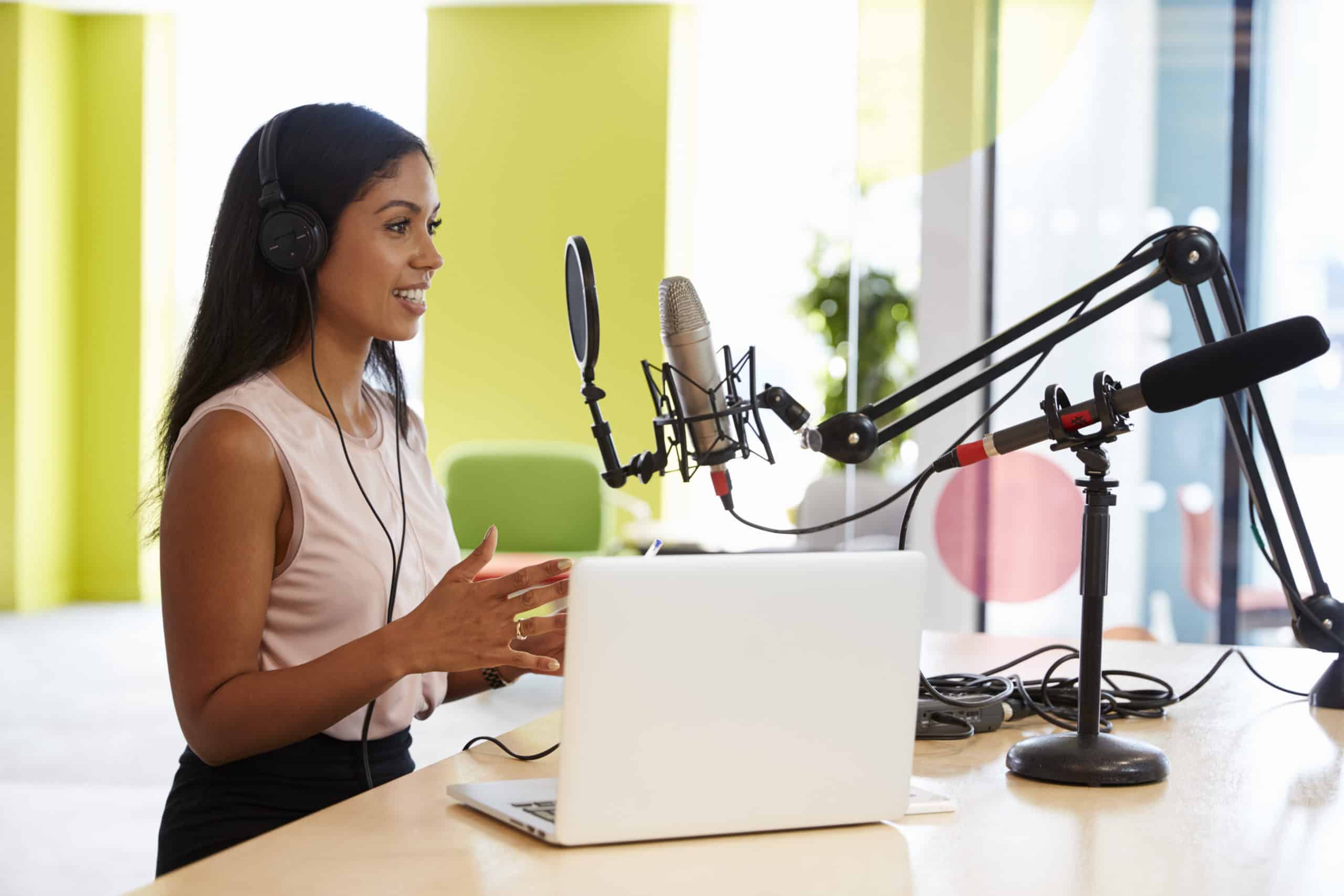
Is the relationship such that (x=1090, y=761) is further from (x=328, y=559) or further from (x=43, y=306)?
(x=43, y=306)

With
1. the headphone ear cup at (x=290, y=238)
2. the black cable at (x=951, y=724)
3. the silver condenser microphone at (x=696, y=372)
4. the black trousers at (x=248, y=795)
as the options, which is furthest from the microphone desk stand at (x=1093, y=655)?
the headphone ear cup at (x=290, y=238)

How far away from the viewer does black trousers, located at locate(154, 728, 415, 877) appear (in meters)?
1.35

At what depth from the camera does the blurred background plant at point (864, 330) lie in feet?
20.9

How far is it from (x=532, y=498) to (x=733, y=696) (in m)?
4.95

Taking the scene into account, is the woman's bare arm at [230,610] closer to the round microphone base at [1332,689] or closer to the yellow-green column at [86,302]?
the round microphone base at [1332,689]

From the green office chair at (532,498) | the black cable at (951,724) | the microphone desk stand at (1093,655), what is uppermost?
the microphone desk stand at (1093,655)

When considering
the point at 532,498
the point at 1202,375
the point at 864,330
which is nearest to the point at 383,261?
the point at 1202,375

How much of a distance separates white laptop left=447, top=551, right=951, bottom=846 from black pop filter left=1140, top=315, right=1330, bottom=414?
272mm

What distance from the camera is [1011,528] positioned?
2.92m

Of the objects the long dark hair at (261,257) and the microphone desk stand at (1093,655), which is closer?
the microphone desk stand at (1093,655)


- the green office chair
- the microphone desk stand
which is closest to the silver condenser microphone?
the microphone desk stand

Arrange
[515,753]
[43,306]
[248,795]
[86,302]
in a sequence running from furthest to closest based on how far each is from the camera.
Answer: [86,302] → [43,306] → [248,795] → [515,753]

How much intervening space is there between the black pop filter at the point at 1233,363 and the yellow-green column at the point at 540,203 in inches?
219

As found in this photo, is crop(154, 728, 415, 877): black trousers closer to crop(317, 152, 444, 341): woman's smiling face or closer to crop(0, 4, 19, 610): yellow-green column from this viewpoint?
crop(317, 152, 444, 341): woman's smiling face
